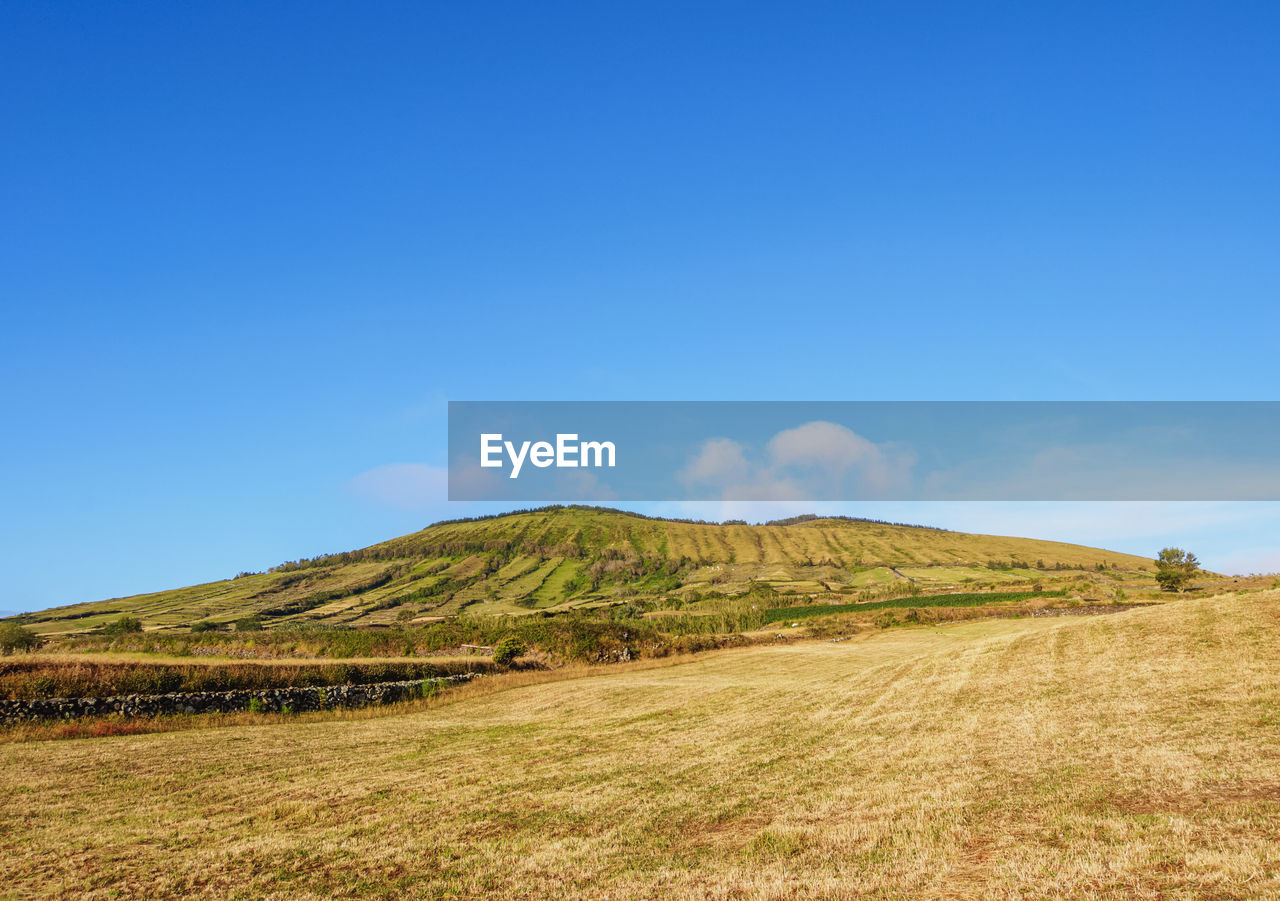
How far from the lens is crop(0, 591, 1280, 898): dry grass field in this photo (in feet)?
34.9

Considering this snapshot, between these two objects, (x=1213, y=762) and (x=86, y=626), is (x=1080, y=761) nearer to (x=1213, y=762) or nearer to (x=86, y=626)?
(x=1213, y=762)

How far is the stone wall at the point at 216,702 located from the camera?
1169 inches

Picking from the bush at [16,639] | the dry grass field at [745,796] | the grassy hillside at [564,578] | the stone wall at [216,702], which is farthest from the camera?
the grassy hillside at [564,578]

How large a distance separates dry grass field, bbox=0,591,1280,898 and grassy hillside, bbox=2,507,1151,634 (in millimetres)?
93728

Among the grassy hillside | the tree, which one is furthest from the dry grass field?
the grassy hillside

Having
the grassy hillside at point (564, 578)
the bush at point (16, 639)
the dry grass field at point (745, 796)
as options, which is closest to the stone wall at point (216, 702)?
the dry grass field at point (745, 796)

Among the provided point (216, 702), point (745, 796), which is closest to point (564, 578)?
point (216, 702)

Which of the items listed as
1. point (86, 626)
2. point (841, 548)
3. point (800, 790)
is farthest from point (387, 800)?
point (841, 548)

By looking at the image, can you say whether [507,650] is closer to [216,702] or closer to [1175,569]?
[216,702]

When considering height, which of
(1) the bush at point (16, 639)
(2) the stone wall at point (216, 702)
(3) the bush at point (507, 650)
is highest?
(1) the bush at point (16, 639)

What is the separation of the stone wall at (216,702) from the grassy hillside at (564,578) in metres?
79.5

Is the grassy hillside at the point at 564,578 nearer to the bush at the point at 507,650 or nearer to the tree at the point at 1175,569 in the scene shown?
the tree at the point at 1175,569

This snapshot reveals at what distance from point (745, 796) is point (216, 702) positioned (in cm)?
2837

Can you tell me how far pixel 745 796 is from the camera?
1580cm
